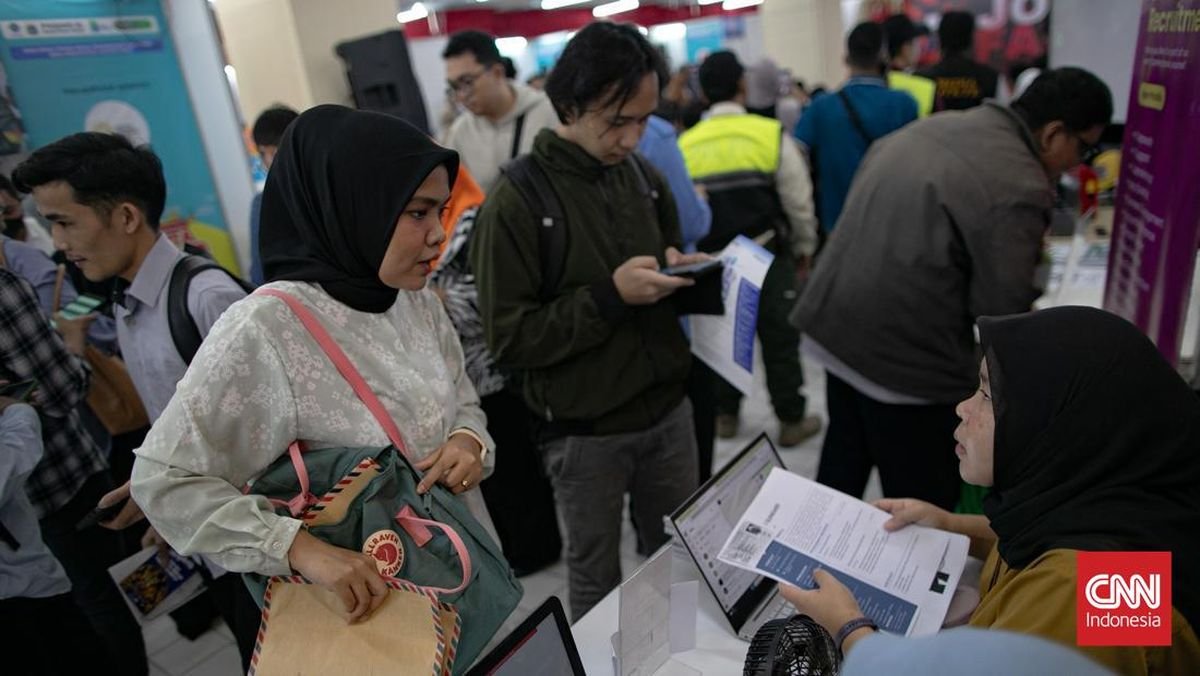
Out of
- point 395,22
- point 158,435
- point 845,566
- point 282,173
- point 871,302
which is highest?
point 395,22

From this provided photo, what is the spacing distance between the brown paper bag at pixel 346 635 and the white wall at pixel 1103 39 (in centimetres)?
341

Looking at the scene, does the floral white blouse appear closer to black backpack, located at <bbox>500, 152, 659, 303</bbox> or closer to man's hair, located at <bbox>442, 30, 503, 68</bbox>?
black backpack, located at <bbox>500, 152, 659, 303</bbox>

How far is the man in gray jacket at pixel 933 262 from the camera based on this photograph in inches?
68.1

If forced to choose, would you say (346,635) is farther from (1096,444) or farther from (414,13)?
(414,13)

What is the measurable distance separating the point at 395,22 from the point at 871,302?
3.84 m

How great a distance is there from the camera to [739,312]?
1.71 metres

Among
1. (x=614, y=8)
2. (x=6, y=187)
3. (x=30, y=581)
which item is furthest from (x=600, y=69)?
(x=614, y=8)

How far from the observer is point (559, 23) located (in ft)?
54.3

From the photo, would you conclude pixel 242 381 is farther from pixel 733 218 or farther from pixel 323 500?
pixel 733 218

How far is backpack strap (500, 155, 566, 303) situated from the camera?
1.63 metres

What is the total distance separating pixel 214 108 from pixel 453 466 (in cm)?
313

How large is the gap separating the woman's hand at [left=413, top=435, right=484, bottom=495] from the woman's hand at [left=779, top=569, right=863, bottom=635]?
0.52 meters

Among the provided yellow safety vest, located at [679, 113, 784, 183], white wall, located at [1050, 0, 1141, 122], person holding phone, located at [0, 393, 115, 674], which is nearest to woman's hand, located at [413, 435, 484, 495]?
person holding phone, located at [0, 393, 115, 674]

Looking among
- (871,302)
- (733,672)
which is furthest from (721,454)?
(733,672)
